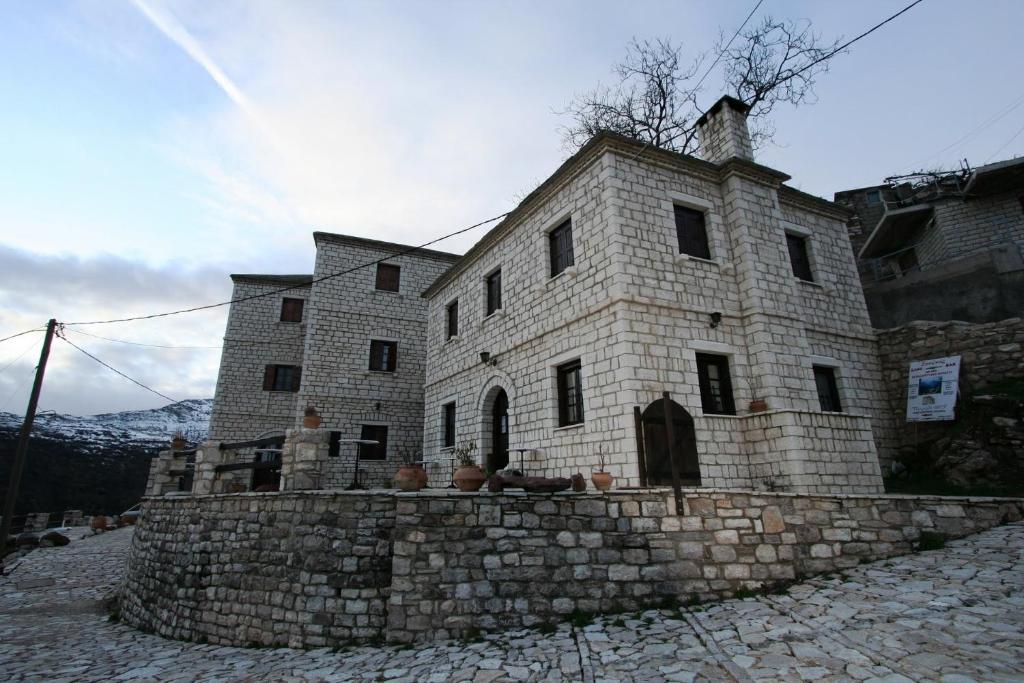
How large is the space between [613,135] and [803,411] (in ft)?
19.4

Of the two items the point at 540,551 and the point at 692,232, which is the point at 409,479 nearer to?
the point at 540,551

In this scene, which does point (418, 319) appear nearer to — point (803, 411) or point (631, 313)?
point (631, 313)

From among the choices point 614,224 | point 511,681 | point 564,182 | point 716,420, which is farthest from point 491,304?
point 511,681

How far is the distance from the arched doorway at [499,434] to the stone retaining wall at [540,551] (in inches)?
194

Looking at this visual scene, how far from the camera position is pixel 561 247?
10031 millimetres

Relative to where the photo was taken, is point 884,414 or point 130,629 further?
point 884,414

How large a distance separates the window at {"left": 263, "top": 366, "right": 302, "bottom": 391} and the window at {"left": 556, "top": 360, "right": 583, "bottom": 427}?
12525 mm

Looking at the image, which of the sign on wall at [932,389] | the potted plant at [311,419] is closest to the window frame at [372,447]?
the potted plant at [311,419]

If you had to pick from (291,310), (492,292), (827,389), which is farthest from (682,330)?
(291,310)

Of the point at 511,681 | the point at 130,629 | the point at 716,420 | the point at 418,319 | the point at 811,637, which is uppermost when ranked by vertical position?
the point at 418,319

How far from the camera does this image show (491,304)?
39.9ft

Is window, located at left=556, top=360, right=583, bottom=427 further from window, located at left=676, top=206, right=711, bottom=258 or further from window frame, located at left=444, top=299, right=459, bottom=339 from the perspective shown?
window frame, located at left=444, top=299, right=459, bottom=339

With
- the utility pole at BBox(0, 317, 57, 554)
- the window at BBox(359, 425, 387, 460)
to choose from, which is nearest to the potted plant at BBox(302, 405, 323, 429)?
the window at BBox(359, 425, 387, 460)

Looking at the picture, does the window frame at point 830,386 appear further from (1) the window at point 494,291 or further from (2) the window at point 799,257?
(1) the window at point 494,291
